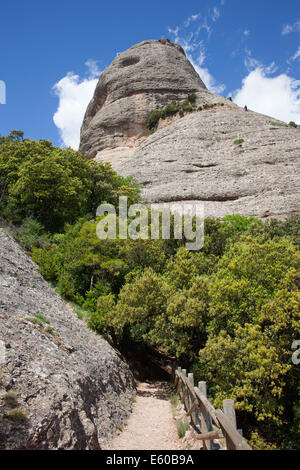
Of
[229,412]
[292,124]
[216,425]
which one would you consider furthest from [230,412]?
[292,124]

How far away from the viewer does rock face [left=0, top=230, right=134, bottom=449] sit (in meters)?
5.29

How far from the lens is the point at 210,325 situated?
11.7 meters

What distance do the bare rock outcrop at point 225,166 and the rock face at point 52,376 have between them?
20.7 metres

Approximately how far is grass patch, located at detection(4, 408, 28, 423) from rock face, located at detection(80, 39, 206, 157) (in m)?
53.1

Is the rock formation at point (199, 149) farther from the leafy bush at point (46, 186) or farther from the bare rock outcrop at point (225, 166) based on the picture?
the leafy bush at point (46, 186)

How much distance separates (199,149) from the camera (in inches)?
1510

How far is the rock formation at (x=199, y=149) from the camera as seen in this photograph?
31609 millimetres

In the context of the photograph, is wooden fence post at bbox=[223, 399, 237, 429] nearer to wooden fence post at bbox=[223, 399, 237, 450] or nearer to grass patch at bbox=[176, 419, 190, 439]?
wooden fence post at bbox=[223, 399, 237, 450]

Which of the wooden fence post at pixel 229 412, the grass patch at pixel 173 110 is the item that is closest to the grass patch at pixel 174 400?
the wooden fence post at pixel 229 412

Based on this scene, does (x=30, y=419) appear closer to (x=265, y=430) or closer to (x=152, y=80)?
(x=265, y=430)

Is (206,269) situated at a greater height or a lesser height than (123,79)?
lesser

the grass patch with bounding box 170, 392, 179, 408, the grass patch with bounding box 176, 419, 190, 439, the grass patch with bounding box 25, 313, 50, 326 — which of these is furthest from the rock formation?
the grass patch with bounding box 176, 419, 190, 439

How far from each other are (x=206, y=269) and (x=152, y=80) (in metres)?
53.3
